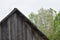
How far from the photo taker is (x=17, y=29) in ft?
29.5

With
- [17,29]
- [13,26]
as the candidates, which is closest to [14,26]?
[13,26]

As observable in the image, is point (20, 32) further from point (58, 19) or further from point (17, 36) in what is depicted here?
point (58, 19)

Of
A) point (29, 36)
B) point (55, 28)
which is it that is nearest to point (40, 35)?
point (29, 36)

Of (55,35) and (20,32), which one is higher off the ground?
(55,35)

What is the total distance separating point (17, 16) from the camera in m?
9.04

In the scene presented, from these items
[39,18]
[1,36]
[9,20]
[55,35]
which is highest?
[39,18]

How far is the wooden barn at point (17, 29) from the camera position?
8.91 m

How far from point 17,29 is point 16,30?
2.2 inches

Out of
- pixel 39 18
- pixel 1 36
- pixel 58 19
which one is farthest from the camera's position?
pixel 39 18

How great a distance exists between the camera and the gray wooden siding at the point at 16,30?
8.91 meters

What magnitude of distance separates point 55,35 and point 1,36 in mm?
18190

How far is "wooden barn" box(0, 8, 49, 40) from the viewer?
29.2ft

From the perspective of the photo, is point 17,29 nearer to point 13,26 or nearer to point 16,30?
point 16,30

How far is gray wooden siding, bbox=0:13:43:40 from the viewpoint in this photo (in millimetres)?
8906
